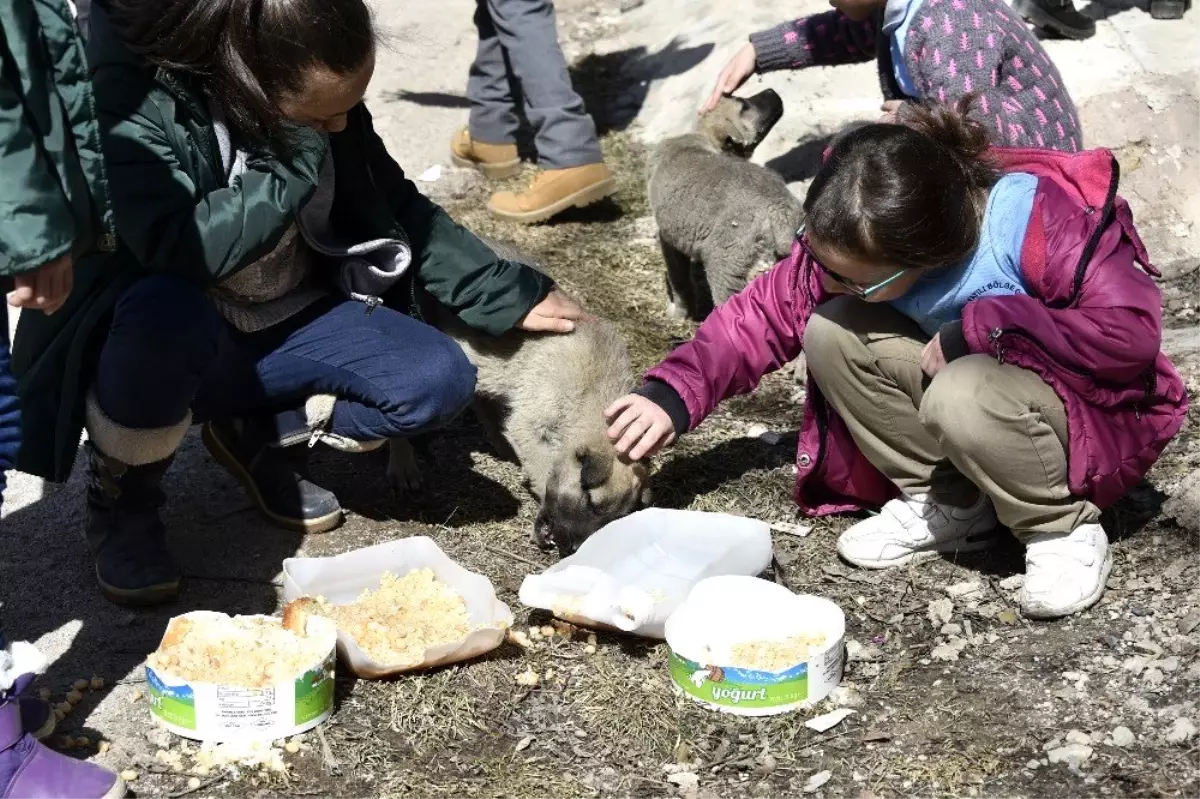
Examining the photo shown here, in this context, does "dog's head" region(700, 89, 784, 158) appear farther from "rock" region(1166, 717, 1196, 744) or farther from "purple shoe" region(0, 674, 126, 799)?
"purple shoe" region(0, 674, 126, 799)

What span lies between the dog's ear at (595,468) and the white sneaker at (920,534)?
84cm

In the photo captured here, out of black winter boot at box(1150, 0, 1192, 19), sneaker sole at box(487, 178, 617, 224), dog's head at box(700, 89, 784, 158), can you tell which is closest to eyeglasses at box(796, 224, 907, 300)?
dog's head at box(700, 89, 784, 158)

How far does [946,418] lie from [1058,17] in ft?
15.0

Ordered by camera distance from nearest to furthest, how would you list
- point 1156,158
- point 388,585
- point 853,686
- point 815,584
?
1. point 853,686
2. point 388,585
3. point 815,584
4. point 1156,158

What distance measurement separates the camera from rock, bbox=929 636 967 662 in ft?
12.4

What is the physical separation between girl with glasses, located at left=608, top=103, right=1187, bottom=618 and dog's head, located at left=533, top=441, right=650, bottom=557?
0.36 metres

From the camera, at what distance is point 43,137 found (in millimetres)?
2938

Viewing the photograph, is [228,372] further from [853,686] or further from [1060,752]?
[1060,752]

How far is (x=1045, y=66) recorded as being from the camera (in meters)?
5.54

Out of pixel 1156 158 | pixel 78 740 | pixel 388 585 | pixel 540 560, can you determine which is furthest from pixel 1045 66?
pixel 78 740

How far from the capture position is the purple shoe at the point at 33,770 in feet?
9.95

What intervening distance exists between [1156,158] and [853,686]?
14.4ft

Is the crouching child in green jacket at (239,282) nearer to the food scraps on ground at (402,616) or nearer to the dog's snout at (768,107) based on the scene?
the food scraps on ground at (402,616)

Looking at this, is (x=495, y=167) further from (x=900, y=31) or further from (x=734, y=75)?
(x=900, y=31)
